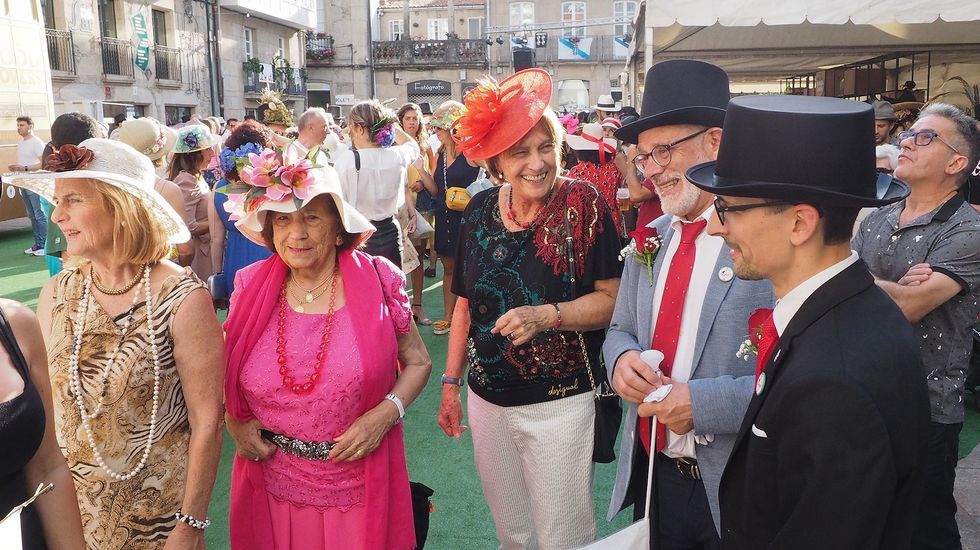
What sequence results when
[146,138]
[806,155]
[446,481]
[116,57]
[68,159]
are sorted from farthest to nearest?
[116,57], [146,138], [446,481], [68,159], [806,155]

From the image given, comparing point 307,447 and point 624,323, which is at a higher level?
point 624,323

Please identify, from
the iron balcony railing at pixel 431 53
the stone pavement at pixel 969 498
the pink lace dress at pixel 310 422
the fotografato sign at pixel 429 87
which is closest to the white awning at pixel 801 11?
the stone pavement at pixel 969 498

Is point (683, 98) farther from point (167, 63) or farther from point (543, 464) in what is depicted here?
point (167, 63)

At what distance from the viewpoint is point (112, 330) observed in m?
2.20

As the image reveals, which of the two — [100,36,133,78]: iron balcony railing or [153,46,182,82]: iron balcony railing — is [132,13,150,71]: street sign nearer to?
[100,36,133,78]: iron balcony railing

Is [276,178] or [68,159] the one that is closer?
[68,159]

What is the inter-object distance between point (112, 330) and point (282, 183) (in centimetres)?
69

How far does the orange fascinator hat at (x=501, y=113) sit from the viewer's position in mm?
2652

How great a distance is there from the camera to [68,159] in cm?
216

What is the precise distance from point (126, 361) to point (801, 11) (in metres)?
5.48

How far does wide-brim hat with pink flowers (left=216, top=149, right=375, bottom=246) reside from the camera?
238 centimetres

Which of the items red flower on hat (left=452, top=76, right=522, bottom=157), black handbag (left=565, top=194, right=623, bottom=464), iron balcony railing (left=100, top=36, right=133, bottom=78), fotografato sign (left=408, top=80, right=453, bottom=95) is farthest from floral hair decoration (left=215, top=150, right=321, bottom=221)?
fotografato sign (left=408, top=80, right=453, bottom=95)

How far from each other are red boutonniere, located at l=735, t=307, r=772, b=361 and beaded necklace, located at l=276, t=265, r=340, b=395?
1304 mm

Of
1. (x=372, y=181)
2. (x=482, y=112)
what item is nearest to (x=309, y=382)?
(x=482, y=112)
